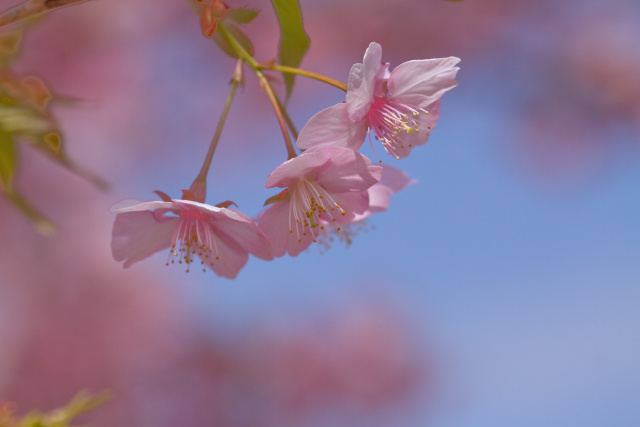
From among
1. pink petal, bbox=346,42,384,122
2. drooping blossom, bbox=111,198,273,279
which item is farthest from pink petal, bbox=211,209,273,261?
pink petal, bbox=346,42,384,122

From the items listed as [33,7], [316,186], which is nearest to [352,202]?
[316,186]

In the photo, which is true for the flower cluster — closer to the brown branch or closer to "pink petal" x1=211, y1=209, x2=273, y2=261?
"pink petal" x1=211, y1=209, x2=273, y2=261

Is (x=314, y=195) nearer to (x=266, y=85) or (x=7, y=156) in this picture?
(x=266, y=85)

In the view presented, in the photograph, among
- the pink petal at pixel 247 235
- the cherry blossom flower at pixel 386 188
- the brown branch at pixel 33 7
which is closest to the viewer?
the brown branch at pixel 33 7

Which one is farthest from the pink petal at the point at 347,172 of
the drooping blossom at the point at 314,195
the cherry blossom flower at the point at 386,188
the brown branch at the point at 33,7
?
the brown branch at the point at 33,7

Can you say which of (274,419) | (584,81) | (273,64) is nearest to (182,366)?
(274,419)

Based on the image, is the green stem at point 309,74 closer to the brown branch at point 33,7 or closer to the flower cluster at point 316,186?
the flower cluster at point 316,186

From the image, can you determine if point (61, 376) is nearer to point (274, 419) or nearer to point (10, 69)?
point (274, 419)
